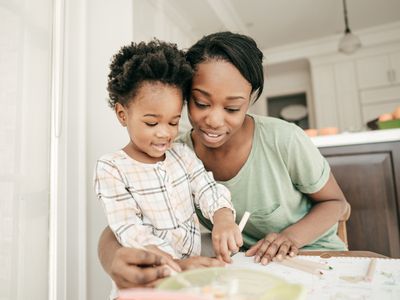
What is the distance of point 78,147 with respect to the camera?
1.02 m

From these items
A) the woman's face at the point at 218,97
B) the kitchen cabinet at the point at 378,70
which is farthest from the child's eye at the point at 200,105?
the kitchen cabinet at the point at 378,70

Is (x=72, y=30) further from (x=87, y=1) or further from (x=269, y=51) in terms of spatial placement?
(x=269, y=51)

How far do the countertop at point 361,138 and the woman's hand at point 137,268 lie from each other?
1.45 meters

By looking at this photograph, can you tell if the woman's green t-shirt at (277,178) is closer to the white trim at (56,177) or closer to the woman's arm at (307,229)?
the woman's arm at (307,229)

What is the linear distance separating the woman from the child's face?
0.12 metres

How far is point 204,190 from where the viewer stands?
2.52 ft

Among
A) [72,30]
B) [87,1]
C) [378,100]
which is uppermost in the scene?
[378,100]

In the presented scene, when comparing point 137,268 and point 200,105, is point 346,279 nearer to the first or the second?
point 137,268

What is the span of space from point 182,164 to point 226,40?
0.33 m

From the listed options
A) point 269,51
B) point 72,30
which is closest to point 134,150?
point 72,30

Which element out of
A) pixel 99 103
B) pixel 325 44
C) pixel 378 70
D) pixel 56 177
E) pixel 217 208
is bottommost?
pixel 217 208

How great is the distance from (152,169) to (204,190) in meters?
0.13

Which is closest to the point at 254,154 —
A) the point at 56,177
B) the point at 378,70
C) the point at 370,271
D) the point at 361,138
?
the point at 370,271

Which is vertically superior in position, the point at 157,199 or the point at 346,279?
the point at 157,199
